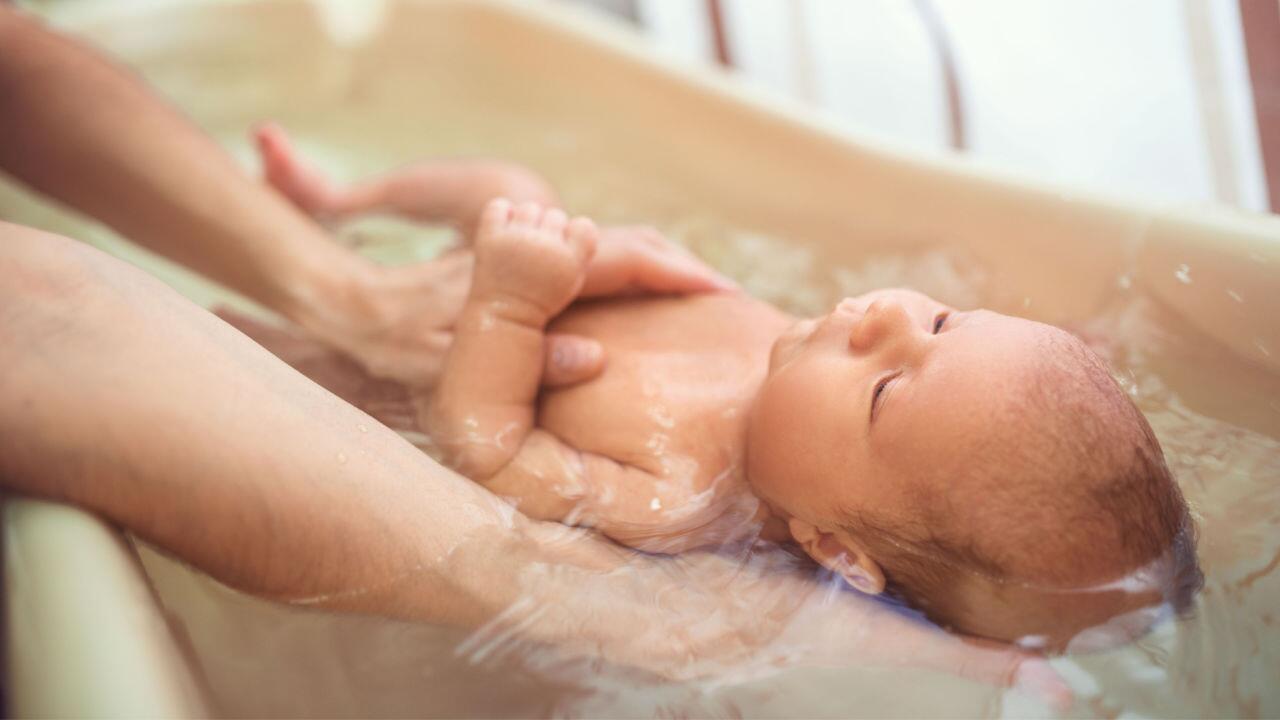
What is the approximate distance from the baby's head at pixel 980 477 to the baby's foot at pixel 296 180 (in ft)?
2.88

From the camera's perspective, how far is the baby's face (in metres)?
0.79

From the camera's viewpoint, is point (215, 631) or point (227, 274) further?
point (227, 274)

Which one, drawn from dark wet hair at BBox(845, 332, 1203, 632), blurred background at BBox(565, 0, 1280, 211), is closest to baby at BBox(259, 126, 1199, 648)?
dark wet hair at BBox(845, 332, 1203, 632)

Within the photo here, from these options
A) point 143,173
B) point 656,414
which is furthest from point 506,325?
point 143,173

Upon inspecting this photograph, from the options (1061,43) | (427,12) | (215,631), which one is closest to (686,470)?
(215,631)

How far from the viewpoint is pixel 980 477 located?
77cm

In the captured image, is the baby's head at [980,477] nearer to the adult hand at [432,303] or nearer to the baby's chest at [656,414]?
the baby's chest at [656,414]

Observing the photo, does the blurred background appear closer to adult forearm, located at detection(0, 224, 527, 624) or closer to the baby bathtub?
the baby bathtub

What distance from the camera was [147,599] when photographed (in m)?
0.67

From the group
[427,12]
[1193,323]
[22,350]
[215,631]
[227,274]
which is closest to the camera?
[22,350]

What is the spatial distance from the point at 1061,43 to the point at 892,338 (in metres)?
1.09

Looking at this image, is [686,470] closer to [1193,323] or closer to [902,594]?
[902,594]

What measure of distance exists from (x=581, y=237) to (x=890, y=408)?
1.24 ft

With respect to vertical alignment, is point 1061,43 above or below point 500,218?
below
